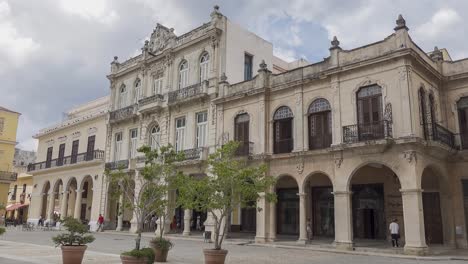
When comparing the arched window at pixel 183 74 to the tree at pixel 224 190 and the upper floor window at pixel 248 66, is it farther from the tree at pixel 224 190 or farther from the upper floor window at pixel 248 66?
the tree at pixel 224 190

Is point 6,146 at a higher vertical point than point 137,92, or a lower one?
lower

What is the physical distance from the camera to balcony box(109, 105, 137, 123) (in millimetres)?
31894

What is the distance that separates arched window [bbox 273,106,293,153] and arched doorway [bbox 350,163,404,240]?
3.79 metres

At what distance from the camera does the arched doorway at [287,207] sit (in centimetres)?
2498

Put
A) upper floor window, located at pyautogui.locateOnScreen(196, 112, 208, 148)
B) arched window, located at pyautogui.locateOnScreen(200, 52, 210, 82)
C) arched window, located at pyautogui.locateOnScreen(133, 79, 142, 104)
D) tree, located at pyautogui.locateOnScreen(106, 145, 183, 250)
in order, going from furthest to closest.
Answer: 1. arched window, located at pyautogui.locateOnScreen(133, 79, 142, 104)
2. arched window, located at pyautogui.locateOnScreen(200, 52, 210, 82)
3. upper floor window, located at pyautogui.locateOnScreen(196, 112, 208, 148)
4. tree, located at pyautogui.locateOnScreen(106, 145, 183, 250)

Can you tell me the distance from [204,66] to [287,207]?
414 inches

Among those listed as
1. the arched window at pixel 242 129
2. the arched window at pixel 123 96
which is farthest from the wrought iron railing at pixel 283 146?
the arched window at pixel 123 96

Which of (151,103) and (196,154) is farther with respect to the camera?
(151,103)

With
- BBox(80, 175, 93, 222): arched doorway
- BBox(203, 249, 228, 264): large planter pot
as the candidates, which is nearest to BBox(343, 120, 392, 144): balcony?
BBox(203, 249, 228, 264): large planter pot

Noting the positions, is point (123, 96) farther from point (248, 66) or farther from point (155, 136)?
point (248, 66)

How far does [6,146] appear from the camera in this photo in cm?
4466

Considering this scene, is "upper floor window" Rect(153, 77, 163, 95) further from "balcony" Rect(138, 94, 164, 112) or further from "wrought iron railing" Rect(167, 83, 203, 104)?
"wrought iron railing" Rect(167, 83, 203, 104)

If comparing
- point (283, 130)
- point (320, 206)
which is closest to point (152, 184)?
point (283, 130)

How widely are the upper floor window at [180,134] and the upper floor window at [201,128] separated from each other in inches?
57.2
